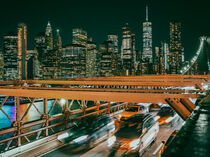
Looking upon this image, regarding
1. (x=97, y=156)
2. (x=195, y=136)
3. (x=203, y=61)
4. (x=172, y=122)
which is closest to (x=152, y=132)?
(x=97, y=156)

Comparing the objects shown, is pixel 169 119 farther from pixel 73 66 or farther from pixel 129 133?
pixel 73 66

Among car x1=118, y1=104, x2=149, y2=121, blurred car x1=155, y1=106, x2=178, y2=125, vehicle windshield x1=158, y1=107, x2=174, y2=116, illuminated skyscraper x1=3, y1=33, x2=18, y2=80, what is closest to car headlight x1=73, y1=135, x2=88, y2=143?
car x1=118, y1=104, x2=149, y2=121

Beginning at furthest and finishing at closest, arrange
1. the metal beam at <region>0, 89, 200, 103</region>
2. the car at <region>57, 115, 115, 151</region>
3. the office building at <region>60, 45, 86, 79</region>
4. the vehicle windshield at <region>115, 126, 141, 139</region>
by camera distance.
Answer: the office building at <region>60, 45, 86, 79</region> < the vehicle windshield at <region>115, 126, 141, 139</region> < the car at <region>57, 115, 115, 151</region> < the metal beam at <region>0, 89, 200, 103</region>

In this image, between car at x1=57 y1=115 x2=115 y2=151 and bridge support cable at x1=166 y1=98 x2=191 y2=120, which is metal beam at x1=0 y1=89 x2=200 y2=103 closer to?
bridge support cable at x1=166 y1=98 x2=191 y2=120

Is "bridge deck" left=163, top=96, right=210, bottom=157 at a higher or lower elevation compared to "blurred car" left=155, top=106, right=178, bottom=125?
higher

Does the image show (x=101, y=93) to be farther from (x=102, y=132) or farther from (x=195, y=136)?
(x=195, y=136)

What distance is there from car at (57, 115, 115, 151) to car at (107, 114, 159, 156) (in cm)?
83

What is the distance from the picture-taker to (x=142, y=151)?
32.4 ft

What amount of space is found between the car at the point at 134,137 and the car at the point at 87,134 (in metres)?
0.83

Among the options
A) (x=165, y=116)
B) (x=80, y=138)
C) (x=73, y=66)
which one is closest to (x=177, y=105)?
(x=80, y=138)

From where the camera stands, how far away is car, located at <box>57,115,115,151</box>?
1107cm

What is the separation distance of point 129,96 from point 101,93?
1.20m

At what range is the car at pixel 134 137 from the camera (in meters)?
10.1

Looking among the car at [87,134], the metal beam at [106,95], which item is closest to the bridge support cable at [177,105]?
the metal beam at [106,95]
